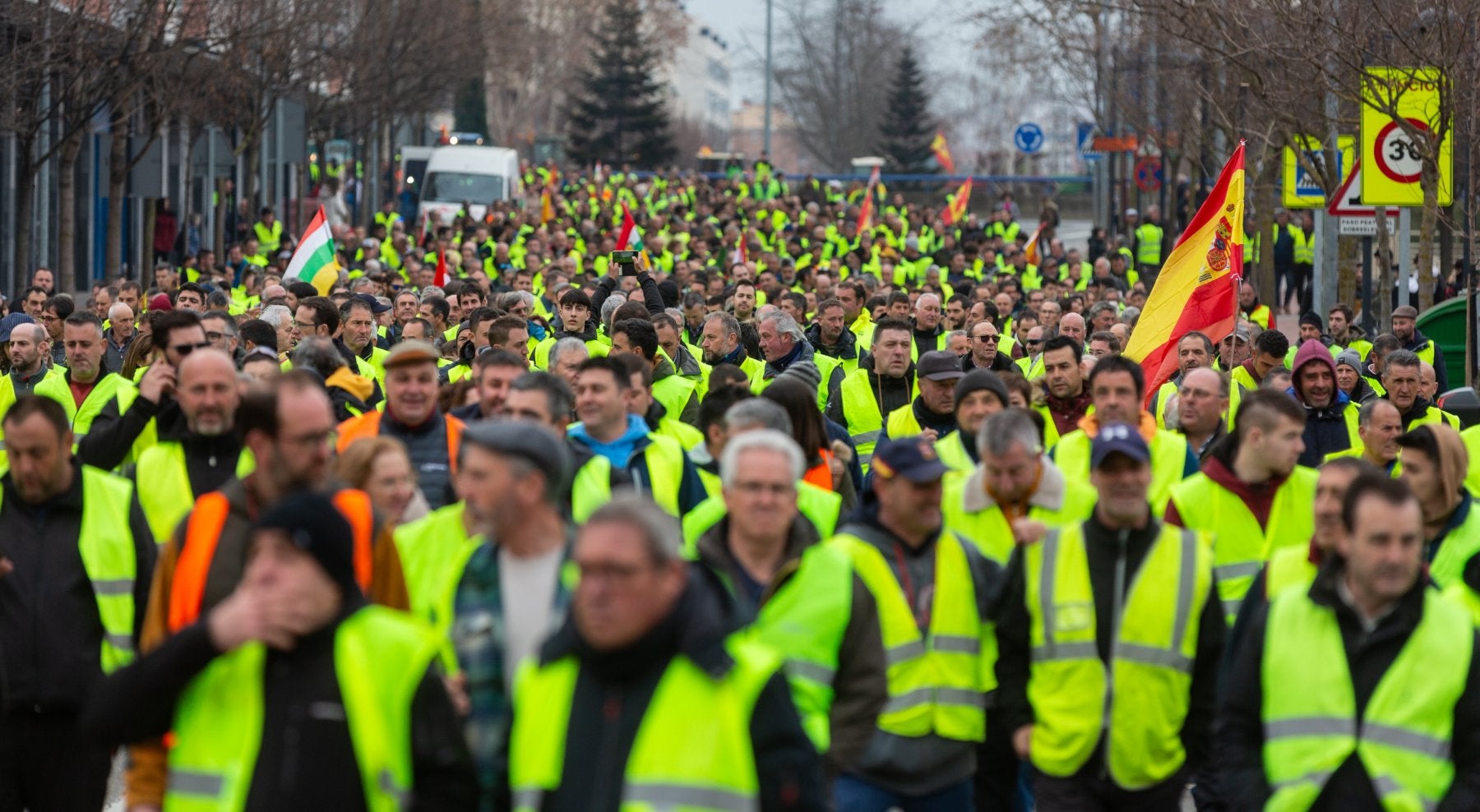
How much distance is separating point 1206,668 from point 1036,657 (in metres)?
0.45

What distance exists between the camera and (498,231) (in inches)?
1337

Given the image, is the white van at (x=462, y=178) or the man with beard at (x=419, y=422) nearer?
the man with beard at (x=419, y=422)

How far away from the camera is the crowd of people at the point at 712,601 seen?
444 cm

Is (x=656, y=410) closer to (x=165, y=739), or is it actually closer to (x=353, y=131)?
(x=165, y=739)

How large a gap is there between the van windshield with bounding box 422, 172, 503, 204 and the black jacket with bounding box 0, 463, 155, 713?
4308cm

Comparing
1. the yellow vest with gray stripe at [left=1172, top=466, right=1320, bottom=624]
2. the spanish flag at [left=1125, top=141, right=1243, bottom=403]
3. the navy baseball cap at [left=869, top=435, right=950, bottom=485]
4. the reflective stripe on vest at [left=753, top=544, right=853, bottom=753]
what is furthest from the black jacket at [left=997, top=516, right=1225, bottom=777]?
the spanish flag at [left=1125, top=141, right=1243, bottom=403]

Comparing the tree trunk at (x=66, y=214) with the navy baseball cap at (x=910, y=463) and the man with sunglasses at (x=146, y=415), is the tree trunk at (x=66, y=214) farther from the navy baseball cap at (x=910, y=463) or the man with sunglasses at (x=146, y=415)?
the navy baseball cap at (x=910, y=463)

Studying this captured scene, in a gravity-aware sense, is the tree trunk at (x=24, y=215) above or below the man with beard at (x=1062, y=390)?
above

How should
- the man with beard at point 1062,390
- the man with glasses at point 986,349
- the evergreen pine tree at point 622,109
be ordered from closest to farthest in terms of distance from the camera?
the man with beard at point 1062,390 → the man with glasses at point 986,349 → the evergreen pine tree at point 622,109

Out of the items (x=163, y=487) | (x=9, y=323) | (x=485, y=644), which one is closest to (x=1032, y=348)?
(x=9, y=323)

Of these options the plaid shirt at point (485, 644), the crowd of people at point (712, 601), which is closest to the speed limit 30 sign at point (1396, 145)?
the crowd of people at point (712, 601)

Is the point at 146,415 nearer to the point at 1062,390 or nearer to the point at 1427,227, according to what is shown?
the point at 1062,390

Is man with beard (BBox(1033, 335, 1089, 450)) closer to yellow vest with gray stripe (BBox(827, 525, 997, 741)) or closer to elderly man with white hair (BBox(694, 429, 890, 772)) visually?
yellow vest with gray stripe (BBox(827, 525, 997, 741))

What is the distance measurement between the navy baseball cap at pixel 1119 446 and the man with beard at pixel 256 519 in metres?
1.87
